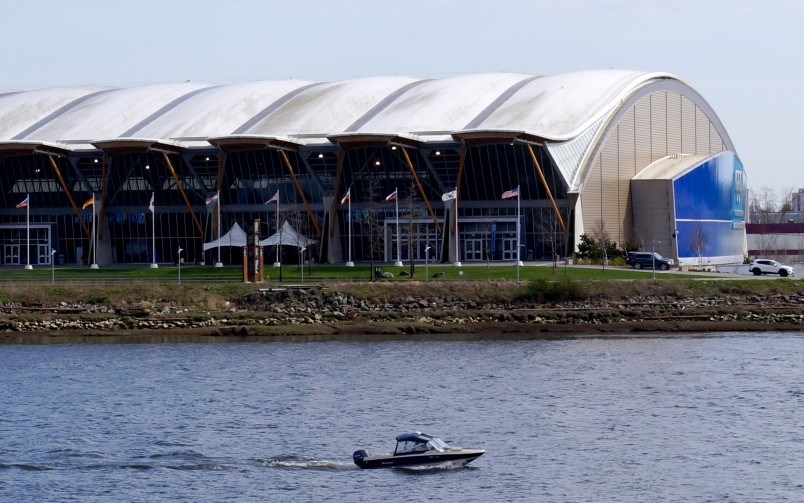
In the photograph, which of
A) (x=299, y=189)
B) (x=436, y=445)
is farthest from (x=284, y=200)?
(x=436, y=445)

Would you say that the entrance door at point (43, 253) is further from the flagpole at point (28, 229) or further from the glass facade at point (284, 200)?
the flagpole at point (28, 229)

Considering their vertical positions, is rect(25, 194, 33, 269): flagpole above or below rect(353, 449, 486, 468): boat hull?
above

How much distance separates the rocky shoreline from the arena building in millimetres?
15209

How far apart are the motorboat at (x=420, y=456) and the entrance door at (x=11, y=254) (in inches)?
3040

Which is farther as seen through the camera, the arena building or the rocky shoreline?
the arena building

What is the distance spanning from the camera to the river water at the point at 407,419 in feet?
129

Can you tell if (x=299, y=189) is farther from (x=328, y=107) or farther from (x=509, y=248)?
(x=509, y=248)

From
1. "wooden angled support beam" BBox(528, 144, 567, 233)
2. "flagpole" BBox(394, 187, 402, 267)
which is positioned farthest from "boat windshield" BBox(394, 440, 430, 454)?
"wooden angled support beam" BBox(528, 144, 567, 233)

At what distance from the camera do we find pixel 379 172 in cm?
10250

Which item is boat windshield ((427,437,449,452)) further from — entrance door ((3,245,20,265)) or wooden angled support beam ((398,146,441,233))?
entrance door ((3,245,20,265))

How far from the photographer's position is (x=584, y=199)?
101 metres

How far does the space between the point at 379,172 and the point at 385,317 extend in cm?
2697

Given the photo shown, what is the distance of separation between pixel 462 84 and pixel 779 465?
247 ft

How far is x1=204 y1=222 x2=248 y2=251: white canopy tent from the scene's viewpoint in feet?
334
